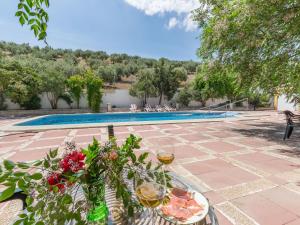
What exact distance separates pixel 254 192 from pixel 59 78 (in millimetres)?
17845

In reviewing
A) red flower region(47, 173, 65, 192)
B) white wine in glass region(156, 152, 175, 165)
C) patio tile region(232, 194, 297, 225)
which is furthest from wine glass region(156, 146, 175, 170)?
patio tile region(232, 194, 297, 225)

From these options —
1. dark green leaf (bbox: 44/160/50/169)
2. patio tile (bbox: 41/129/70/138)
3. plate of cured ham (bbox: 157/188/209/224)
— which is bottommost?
patio tile (bbox: 41/129/70/138)

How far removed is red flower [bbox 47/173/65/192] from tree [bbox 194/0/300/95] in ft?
20.8

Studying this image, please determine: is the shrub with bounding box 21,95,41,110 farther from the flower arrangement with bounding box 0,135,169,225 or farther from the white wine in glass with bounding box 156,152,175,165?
the flower arrangement with bounding box 0,135,169,225

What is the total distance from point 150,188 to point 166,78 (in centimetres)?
2056

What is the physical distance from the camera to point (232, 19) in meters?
6.43

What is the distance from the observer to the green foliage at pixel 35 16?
36.0 inches

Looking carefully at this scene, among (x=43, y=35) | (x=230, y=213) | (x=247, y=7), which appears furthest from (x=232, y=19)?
(x=43, y=35)

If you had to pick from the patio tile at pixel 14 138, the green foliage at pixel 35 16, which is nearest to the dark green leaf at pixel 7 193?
the green foliage at pixel 35 16

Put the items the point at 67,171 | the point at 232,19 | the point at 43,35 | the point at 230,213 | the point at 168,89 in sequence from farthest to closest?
the point at 168,89 → the point at 232,19 → the point at 230,213 → the point at 67,171 → the point at 43,35

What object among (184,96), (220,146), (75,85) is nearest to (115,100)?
(75,85)

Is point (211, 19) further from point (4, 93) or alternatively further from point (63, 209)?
point (4, 93)

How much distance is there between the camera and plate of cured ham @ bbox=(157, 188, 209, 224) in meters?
1.41

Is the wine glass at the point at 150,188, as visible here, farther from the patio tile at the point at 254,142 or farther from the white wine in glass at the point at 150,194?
the patio tile at the point at 254,142
